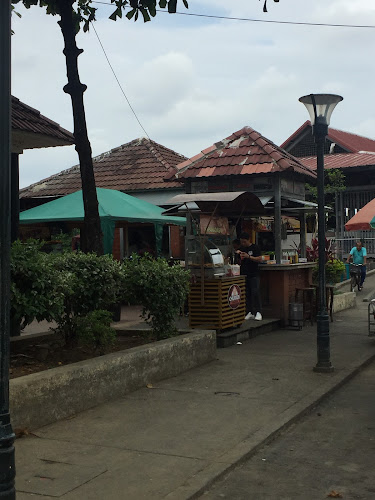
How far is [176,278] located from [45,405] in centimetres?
337

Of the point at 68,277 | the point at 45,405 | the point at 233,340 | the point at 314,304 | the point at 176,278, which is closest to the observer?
the point at 45,405

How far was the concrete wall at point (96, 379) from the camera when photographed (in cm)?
612

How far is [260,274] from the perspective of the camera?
14.2m

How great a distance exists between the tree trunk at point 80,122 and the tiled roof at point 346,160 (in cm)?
1696

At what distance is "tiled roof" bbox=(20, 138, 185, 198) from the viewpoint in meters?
22.6

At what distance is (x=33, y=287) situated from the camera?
6746 mm

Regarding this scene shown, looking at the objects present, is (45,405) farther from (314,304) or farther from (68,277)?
(314,304)

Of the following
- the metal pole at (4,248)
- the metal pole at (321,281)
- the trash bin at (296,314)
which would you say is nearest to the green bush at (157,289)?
the metal pole at (321,281)

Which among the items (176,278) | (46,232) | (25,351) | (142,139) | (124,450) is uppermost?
(142,139)

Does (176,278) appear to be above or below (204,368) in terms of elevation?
above

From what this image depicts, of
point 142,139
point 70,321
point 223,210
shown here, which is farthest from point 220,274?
point 142,139

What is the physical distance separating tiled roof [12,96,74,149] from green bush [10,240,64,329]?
341cm

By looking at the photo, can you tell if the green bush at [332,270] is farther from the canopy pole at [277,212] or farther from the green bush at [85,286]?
the green bush at [85,286]

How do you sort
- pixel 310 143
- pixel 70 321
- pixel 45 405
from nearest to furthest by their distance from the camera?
pixel 45 405
pixel 70 321
pixel 310 143
